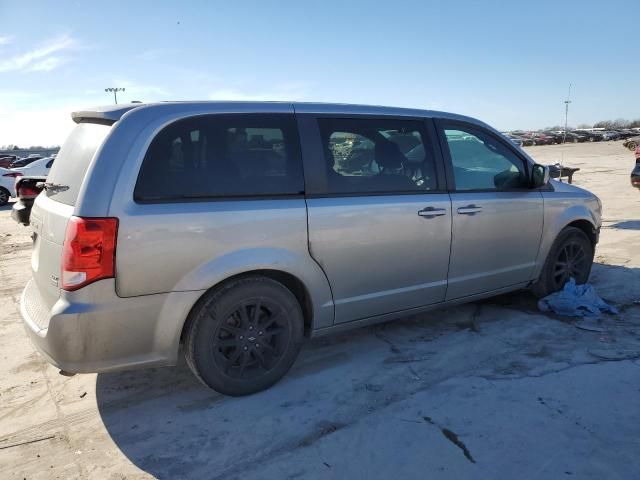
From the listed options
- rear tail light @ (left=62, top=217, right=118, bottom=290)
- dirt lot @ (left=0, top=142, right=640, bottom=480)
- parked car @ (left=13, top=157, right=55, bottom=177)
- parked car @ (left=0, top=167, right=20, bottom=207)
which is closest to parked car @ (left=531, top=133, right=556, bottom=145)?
parked car @ (left=13, top=157, right=55, bottom=177)

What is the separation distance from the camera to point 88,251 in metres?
2.74

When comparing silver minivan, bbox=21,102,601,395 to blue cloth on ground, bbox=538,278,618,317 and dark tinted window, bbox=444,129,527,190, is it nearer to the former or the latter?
dark tinted window, bbox=444,129,527,190

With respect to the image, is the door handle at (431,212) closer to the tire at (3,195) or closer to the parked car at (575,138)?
the tire at (3,195)

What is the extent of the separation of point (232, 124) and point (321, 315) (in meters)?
1.45

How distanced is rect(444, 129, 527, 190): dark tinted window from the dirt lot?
4.23 ft

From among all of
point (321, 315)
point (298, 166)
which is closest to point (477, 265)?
point (321, 315)

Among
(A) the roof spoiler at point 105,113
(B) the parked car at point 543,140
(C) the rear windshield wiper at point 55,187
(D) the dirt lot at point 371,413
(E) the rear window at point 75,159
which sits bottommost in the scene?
(D) the dirt lot at point 371,413

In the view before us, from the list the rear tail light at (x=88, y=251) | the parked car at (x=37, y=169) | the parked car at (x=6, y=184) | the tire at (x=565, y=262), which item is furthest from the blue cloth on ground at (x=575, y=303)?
the parked car at (x=37, y=169)

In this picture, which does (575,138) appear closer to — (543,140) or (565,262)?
(543,140)

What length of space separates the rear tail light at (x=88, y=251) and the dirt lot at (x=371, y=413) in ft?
3.20

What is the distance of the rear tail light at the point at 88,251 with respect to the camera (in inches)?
108

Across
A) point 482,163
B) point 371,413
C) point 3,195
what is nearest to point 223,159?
point 371,413

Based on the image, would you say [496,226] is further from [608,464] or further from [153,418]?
[153,418]

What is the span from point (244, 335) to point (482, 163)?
8.47ft
